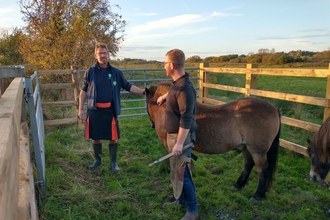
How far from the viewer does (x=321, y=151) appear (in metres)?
2.90

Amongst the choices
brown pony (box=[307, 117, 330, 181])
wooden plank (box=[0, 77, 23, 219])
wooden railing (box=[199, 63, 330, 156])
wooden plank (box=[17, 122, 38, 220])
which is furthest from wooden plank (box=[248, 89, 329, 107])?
wooden plank (box=[0, 77, 23, 219])

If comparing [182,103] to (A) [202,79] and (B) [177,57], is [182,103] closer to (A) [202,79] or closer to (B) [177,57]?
(B) [177,57]

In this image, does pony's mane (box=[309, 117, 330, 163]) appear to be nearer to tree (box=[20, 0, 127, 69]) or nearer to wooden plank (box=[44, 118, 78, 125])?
wooden plank (box=[44, 118, 78, 125])

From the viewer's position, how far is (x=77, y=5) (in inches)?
416

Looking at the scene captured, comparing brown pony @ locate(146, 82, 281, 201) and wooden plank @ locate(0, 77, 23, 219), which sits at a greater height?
wooden plank @ locate(0, 77, 23, 219)

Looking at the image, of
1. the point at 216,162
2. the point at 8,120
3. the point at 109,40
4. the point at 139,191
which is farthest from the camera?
the point at 109,40

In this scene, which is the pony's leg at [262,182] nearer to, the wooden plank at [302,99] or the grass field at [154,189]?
the grass field at [154,189]

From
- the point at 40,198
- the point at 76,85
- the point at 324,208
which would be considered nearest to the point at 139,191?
the point at 40,198

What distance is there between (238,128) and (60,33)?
9.87 meters

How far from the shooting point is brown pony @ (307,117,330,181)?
9.27 ft

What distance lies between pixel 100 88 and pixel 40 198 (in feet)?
5.17

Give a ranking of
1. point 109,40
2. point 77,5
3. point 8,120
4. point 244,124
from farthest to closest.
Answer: point 109,40
point 77,5
point 244,124
point 8,120

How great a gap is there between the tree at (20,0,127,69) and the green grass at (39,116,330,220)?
6642 mm

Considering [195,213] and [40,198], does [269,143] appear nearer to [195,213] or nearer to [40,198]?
[195,213]
